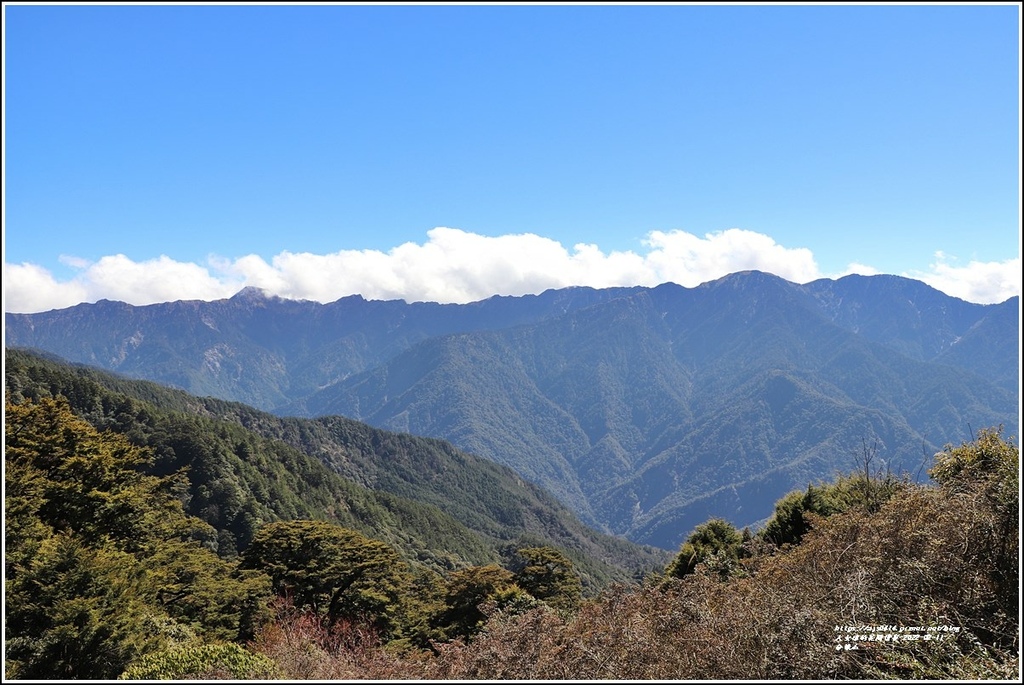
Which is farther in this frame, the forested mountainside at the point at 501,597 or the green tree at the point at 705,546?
the green tree at the point at 705,546

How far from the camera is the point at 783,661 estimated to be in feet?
23.6

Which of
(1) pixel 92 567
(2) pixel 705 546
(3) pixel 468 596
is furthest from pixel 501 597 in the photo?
(1) pixel 92 567

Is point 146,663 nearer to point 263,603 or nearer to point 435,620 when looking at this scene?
point 263,603

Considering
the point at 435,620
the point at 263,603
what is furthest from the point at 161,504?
the point at 435,620

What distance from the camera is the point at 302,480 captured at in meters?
93.9

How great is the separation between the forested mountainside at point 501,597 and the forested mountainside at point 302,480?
56.0 ft

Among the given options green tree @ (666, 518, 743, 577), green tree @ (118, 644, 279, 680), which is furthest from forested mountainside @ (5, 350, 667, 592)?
green tree @ (666, 518, 743, 577)

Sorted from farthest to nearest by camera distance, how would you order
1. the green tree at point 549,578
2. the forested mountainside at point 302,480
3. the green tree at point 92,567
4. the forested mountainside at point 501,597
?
the forested mountainside at point 302,480
the green tree at point 549,578
the green tree at point 92,567
the forested mountainside at point 501,597

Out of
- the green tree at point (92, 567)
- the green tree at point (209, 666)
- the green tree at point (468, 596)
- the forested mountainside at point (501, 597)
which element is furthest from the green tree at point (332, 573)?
the green tree at point (209, 666)

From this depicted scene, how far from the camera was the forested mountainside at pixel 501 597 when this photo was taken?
749 cm

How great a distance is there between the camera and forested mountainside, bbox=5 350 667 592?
71188mm

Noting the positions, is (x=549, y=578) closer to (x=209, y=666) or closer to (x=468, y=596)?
(x=468, y=596)

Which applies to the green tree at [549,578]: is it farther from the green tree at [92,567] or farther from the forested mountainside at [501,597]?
the green tree at [92,567]

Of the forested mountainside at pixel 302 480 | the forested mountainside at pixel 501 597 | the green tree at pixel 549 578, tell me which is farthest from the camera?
the forested mountainside at pixel 302 480
